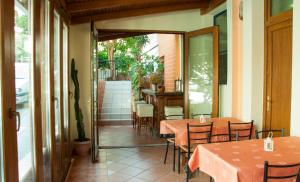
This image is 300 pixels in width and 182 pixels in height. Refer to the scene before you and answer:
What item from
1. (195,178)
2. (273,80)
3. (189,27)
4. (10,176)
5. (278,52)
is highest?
(189,27)

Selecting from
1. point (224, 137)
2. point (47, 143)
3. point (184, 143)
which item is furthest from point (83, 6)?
point (224, 137)

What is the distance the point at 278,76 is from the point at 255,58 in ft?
1.34

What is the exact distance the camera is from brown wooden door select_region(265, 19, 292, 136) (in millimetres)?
3340

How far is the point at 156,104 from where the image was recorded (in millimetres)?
6590

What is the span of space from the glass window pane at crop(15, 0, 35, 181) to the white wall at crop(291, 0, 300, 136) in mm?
2601

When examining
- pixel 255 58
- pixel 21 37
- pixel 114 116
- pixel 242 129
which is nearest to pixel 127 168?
pixel 242 129

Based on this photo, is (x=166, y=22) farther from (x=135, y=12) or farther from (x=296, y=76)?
(x=296, y=76)

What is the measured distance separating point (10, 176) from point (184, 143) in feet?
7.79

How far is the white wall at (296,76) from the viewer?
9.58 ft

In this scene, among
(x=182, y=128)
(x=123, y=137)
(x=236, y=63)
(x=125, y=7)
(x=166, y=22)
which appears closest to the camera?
(x=182, y=128)

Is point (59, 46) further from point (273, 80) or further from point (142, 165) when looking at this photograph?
point (273, 80)

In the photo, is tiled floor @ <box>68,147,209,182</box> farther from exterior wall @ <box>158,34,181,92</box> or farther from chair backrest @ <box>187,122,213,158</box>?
exterior wall @ <box>158,34,181,92</box>

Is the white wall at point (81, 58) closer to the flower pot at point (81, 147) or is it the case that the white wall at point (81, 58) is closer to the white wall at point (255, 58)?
the flower pot at point (81, 147)

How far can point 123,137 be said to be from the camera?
6.33 metres
